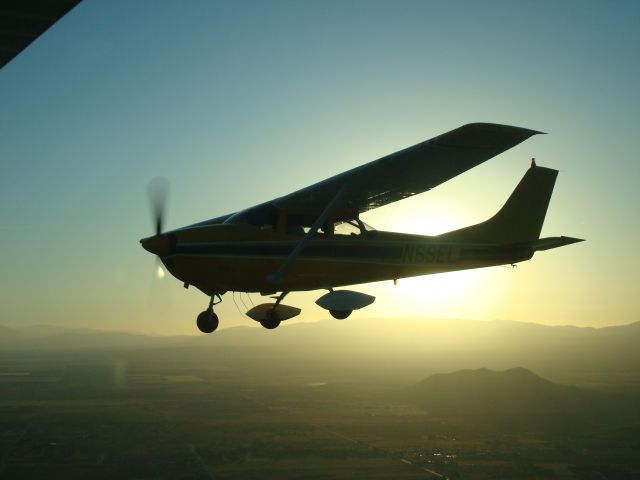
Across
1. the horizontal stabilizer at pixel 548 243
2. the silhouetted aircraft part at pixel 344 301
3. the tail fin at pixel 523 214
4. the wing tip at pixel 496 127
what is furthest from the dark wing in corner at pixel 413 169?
the horizontal stabilizer at pixel 548 243

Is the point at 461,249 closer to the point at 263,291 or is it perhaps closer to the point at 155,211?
the point at 263,291

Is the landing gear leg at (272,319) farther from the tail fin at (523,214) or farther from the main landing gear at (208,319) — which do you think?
the tail fin at (523,214)

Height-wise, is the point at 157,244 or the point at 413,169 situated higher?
the point at 413,169

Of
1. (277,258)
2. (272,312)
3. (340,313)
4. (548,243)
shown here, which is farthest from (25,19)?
(548,243)

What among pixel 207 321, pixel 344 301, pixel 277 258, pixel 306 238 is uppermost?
pixel 306 238

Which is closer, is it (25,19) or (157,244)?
(25,19)

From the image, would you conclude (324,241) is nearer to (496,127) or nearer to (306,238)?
(306,238)
